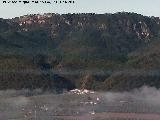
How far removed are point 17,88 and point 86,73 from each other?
30055 millimetres

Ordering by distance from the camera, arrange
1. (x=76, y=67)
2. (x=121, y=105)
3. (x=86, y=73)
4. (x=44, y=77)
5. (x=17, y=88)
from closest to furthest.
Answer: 1. (x=121, y=105)
2. (x=17, y=88)
3. (x=44, y=77)
4. (x=86, y=73)
5. (x=76, y=67)

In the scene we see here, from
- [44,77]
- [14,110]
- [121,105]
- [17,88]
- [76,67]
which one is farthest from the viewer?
[76,67]

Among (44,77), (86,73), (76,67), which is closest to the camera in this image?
(44,77)

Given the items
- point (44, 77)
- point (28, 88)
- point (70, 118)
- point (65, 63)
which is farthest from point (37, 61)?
point (70, 118)

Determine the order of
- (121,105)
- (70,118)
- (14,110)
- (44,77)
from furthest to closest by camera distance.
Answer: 1. (44,77)
2. (121,105)
3. (14,110)
4. (70,118)

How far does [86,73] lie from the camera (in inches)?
5871

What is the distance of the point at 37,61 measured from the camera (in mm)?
158625

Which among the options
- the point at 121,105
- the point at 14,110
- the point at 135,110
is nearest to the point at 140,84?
the point at 121,105

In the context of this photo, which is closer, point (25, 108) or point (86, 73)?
point (25, 108)

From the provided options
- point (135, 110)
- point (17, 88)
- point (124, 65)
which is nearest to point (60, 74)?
point (124, 65)

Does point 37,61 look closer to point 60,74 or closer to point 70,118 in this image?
point 60,74

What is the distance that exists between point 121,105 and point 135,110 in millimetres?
9392

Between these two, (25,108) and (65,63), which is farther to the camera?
(65,63)

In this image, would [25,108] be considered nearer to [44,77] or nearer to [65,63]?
[44,77]
